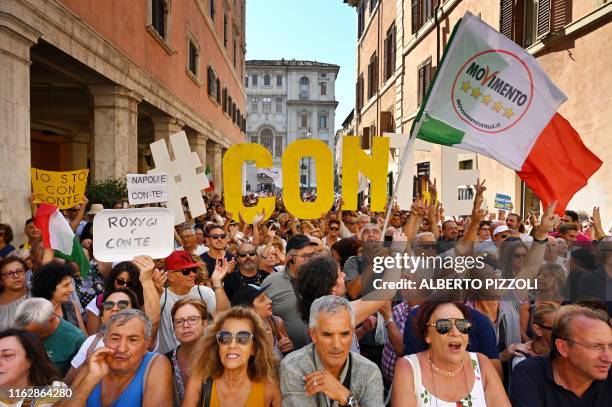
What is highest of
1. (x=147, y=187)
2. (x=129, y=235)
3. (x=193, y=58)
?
(x=193, y=58)

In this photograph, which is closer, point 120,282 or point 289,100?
point 120,282

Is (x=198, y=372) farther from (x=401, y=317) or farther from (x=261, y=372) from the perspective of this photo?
(x=401, y=317)

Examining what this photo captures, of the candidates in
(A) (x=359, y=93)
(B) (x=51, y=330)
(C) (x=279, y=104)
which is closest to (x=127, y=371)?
(B) (x=51, y=330)

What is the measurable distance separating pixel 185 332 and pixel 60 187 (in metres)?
4.87

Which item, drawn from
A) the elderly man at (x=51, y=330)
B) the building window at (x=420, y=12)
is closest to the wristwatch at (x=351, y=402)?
the elderly man at (x=51, y=330)

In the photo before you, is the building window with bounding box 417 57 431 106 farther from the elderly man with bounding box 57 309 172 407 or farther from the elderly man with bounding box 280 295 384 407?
the elderly man with bounding box 57 309 172 407

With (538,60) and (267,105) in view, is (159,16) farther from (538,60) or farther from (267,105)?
(267,105)

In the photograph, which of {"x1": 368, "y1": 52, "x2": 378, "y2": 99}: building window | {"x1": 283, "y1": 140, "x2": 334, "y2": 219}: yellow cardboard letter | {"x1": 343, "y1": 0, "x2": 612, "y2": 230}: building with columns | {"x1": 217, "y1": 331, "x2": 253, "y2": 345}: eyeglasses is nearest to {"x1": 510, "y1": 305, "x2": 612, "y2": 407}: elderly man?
{"x1": 217, "y1": 331, "x2": 253, "y2": 345}: eyeglasses

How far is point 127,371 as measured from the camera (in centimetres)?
264

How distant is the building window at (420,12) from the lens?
1807 cm

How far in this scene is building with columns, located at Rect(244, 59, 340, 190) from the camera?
2972 inches

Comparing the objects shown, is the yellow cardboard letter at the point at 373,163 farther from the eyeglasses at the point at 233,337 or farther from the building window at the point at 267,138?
the building window at the point at 267,138

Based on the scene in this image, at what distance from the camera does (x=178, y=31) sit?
17.1m

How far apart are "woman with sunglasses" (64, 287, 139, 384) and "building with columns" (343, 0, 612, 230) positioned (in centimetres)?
497
